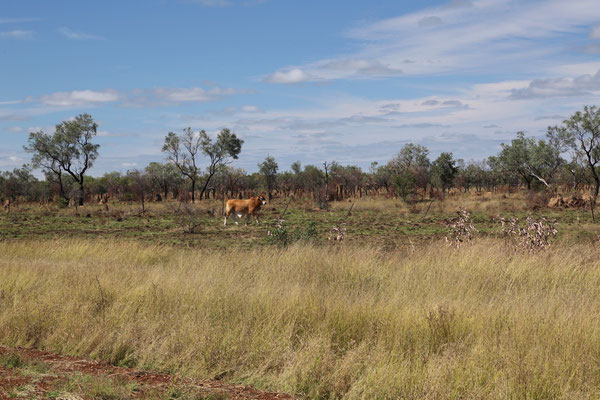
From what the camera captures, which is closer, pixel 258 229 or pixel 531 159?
pixel 258 229

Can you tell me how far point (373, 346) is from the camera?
19.4ft

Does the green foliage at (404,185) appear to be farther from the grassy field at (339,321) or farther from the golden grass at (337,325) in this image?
the golden grass at (337,325)

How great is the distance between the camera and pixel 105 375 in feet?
18.4

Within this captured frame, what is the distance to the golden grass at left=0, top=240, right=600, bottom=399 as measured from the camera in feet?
16.8

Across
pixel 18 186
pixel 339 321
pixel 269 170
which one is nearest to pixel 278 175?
pixel 269 170

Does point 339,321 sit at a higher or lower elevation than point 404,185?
lower

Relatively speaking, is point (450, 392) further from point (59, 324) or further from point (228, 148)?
point (228, 148)

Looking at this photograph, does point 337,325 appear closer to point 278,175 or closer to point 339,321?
point 339,321

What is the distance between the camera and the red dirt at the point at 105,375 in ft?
17.0

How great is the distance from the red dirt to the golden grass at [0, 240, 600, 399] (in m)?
0.21

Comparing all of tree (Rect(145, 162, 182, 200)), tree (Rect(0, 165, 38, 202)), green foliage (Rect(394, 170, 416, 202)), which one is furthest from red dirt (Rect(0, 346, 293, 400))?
tree (Rect(145, 162, 182, 200))

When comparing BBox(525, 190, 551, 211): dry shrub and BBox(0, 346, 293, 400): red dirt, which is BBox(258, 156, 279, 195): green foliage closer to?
BBox(525, 190, 551, 211): dry shrub

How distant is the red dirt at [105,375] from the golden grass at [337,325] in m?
0.21

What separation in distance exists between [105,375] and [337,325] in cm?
270
